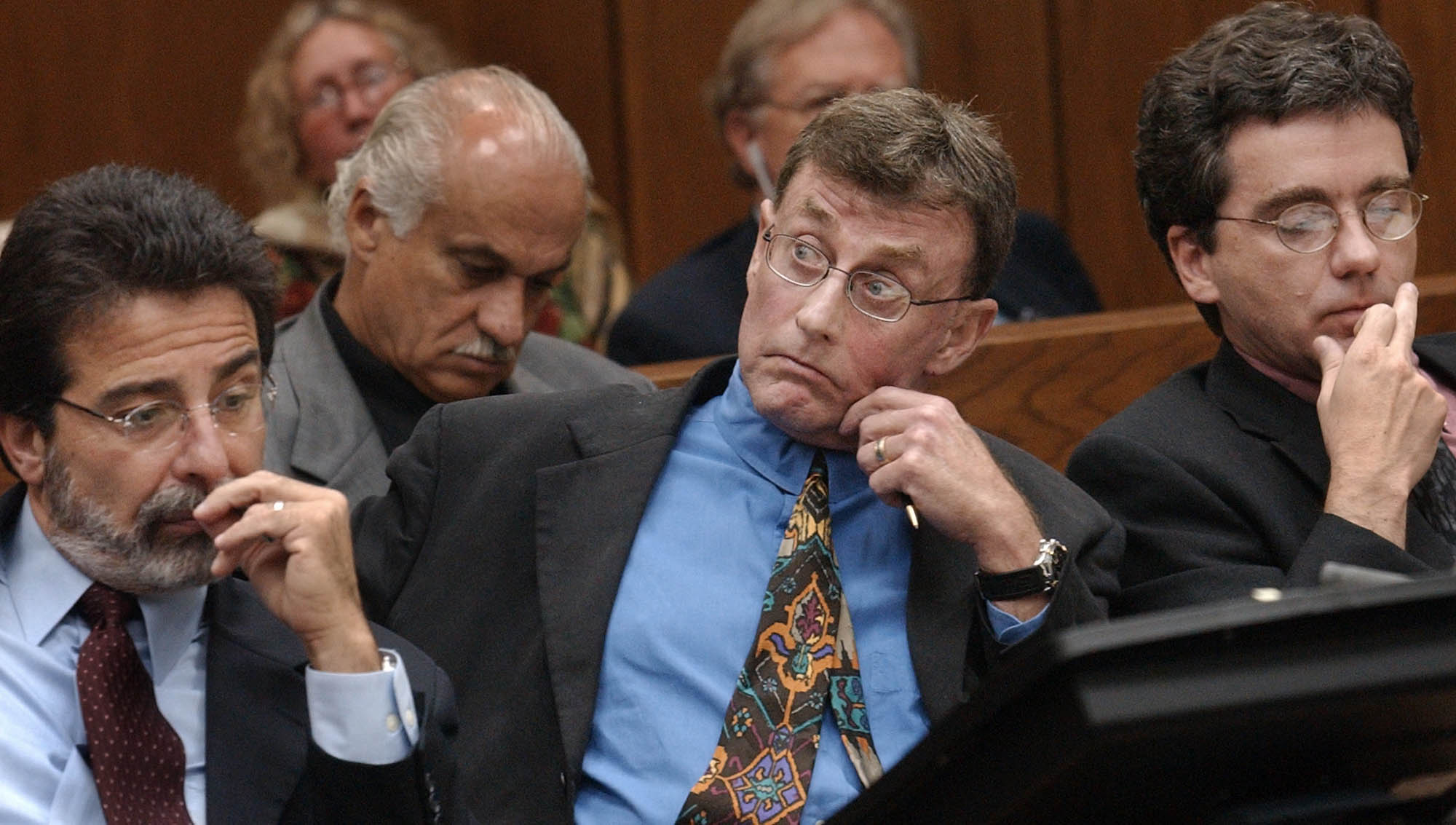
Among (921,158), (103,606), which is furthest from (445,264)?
(103,606)

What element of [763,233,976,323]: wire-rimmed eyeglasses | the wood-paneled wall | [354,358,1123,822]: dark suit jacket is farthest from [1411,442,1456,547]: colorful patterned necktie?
the wood-paneled wall

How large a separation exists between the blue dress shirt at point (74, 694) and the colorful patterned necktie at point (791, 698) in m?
0.36

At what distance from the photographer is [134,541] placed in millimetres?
1730

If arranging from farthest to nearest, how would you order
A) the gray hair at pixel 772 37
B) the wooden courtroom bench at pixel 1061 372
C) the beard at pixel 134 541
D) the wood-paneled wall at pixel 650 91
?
the wood-paneled wall at pixel 650 91
the gray hair at pixel 772 37
the wooden courtroom bench at pixel 1061 372
the beard at pixel 134 541

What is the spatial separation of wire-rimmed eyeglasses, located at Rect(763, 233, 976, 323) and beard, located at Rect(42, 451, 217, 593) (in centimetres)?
71

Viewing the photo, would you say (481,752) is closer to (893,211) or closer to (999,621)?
(999,621)

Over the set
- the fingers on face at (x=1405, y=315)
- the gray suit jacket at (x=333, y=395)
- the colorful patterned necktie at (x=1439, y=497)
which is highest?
the fingers on face at (x=1405, y=315)

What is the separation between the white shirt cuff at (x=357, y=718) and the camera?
5.30 ft

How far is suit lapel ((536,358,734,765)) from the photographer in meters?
1.89

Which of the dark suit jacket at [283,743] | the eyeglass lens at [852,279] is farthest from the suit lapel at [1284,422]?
the dark suit jacket at [283,743]

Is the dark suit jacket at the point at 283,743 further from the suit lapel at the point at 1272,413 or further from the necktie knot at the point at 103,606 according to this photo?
the suit lapel at the point at 1272,413

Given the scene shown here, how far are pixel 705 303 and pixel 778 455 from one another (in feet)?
4.16

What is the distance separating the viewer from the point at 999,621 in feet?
6.25

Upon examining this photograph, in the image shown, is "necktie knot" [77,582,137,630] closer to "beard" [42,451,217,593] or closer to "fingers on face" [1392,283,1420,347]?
"beard" [42,451,217,593]
